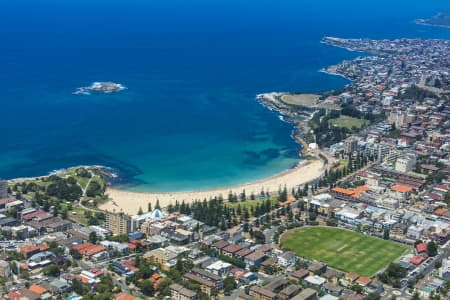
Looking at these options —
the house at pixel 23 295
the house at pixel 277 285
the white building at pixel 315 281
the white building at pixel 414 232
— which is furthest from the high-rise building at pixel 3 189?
the white building at pixel 414 232

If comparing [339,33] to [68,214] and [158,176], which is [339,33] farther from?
[68,214]

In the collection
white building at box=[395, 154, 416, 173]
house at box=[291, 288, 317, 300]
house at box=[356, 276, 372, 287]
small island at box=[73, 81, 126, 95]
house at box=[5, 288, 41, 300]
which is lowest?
house at box=[356, 276, 372, 287]

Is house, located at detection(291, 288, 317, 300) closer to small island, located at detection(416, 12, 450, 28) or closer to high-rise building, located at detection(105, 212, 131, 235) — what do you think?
high-rise building, located at detection(105, 212, 131, 235)

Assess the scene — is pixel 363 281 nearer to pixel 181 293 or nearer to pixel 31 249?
pixel 181 293

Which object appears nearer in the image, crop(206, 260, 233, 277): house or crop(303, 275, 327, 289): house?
crop(303, 275, 327, 289): house

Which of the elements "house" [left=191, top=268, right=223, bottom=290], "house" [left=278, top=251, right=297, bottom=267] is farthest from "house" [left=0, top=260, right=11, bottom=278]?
"house" [left=278, top=251, right=297, bottom=267]

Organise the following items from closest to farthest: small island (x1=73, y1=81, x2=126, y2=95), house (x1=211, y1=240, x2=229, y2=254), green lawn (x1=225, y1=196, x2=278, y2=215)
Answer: house (x1=211, y1=240, x2=229, y2=254) < green lawn (x1=225, y1=196, x2=278, y2=215) < small island (x1=73, y1=81, x2=126, y2=95)

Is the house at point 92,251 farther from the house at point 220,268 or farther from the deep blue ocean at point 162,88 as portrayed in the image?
the deep blue ocean at point 162,88
